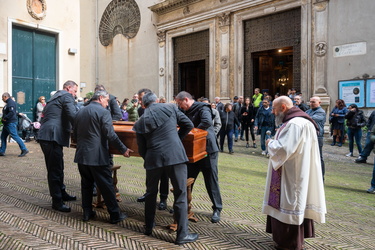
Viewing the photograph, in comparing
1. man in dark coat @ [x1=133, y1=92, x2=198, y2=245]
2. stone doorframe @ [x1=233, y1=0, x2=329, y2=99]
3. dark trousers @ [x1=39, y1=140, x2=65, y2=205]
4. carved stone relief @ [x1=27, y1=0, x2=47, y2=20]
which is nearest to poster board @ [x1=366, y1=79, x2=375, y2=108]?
stone doorframe @ [x1=233, y1=0, x2=329, y2=99]

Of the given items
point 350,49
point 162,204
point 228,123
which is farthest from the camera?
point 350,49

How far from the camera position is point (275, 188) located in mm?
3662

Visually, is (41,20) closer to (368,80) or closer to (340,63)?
(340,63)

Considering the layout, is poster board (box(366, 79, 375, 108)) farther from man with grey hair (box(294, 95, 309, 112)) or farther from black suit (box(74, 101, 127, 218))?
black suit (box(74, 101, 127, 218))

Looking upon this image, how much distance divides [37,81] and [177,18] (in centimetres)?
848

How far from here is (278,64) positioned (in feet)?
70.4

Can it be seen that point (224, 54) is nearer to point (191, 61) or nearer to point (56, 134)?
point (191, 61)

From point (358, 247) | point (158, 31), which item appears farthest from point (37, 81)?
point (358, 247)

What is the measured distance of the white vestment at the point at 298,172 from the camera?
345 cm

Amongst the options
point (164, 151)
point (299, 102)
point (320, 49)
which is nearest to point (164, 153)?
point (164, 151)

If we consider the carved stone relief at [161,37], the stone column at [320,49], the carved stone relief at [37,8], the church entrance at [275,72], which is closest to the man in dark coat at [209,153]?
the stone column at [320,49]

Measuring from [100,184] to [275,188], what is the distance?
220 centimetres

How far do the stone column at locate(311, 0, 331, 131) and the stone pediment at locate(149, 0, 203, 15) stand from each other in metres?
6.88

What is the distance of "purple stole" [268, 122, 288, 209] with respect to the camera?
361cm
